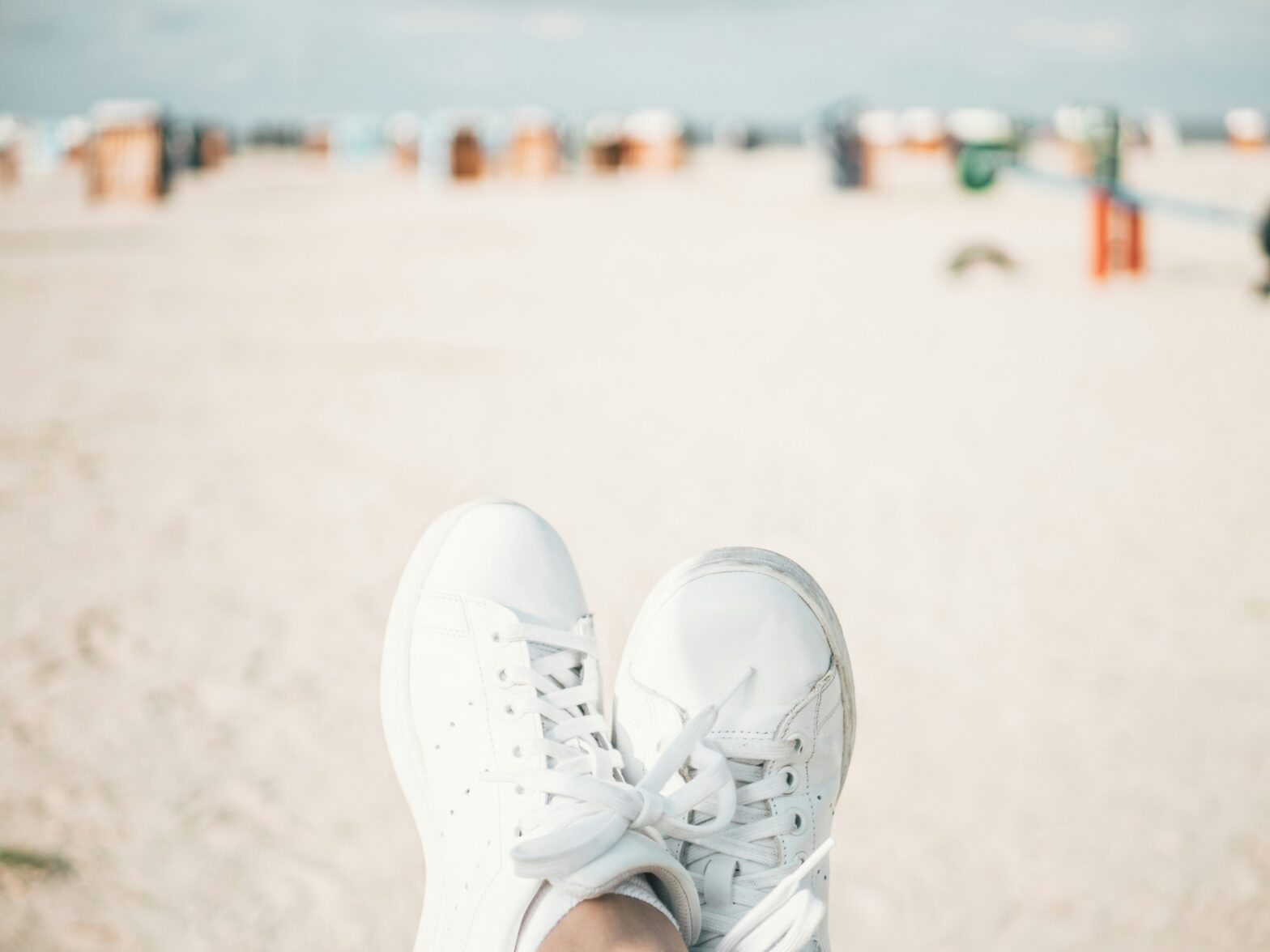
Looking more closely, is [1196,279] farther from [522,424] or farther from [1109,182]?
[522,424]

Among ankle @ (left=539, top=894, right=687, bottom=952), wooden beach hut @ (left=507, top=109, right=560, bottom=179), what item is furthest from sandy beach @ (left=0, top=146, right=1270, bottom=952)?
wooden beach hut @ (left=507, top=109, right=560, bottom=179)

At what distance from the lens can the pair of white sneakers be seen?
4.12 ft

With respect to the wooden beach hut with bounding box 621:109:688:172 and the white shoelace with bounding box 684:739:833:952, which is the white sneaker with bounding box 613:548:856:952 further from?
the wooden beach hut with bounding box 621:109:688:172

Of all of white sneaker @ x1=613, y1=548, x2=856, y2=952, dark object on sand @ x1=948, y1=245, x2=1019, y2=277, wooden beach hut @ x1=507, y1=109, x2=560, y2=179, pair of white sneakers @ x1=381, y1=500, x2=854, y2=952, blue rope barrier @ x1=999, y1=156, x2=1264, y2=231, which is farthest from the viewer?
wooden beach hut @ x1=507, y1=109, x2=560, y2=179

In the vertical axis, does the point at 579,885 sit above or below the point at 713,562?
below

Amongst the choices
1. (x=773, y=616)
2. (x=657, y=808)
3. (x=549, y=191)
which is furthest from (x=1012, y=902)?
(x=549, y=191)

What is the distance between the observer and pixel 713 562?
1582 millimetres

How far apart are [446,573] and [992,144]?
30.3 feet

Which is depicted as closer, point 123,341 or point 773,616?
point 773,616

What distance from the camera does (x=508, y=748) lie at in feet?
4.61

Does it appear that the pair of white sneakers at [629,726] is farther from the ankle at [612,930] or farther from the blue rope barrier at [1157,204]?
the blue rope barrier at [1157,204]

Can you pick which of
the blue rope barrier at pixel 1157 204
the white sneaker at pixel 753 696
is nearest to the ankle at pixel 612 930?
the white sneaker at pixel 753 696

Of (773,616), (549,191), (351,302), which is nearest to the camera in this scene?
(773,616)

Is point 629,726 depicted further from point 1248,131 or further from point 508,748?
point 1248,131
